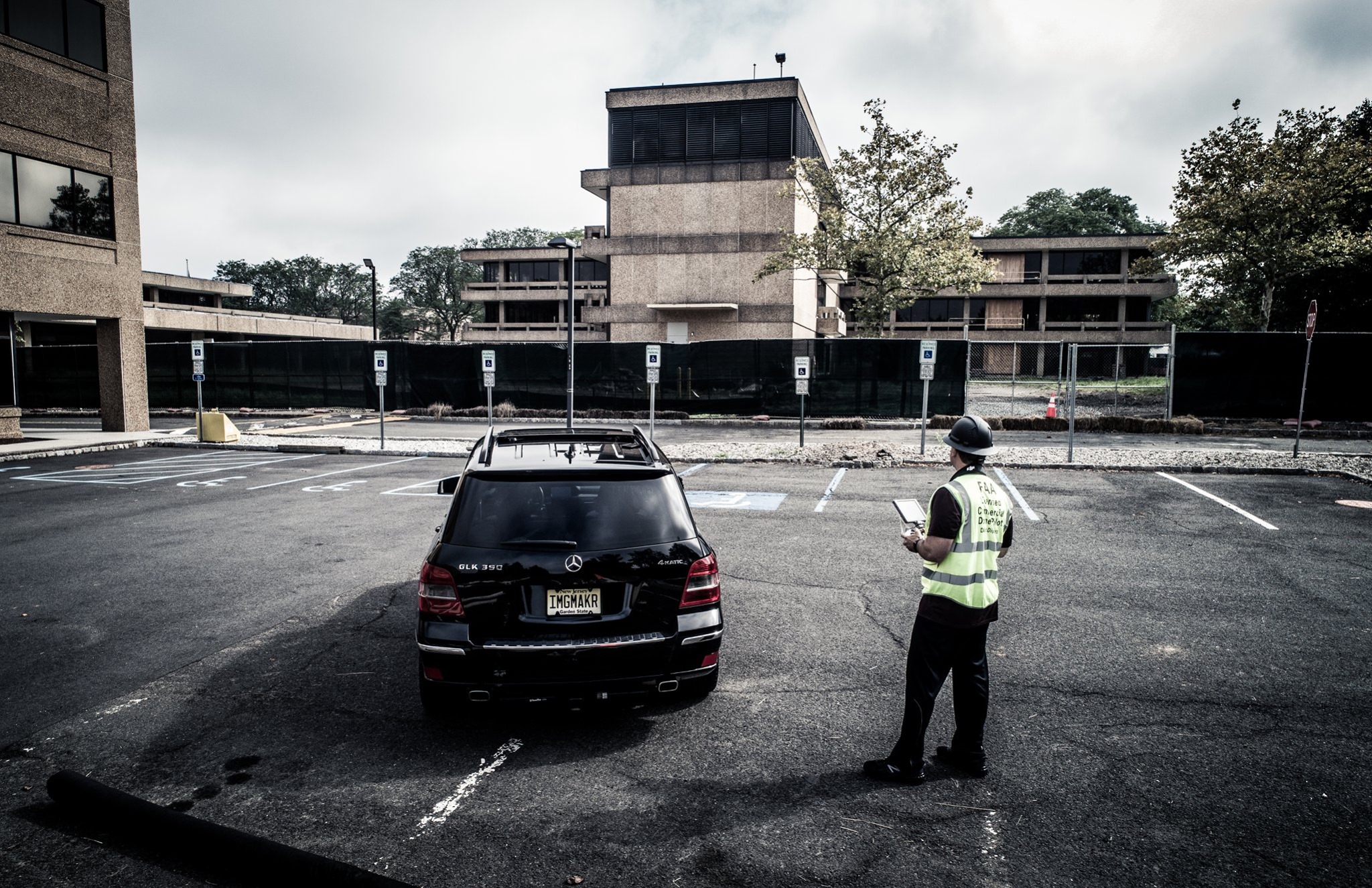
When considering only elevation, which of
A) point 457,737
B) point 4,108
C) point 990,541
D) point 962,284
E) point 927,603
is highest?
point 4,108

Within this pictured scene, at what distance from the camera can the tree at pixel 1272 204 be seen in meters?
28.7

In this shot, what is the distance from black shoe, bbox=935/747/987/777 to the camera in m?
4.11

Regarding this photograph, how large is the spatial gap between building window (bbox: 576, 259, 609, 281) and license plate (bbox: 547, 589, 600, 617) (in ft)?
221

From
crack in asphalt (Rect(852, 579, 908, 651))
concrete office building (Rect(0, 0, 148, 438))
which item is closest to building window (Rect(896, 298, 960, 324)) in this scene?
concrete office building (Rect(0, 0, 148, 438))

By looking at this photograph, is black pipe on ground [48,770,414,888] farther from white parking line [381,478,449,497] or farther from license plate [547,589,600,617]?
white parking line [381,478,449,497]

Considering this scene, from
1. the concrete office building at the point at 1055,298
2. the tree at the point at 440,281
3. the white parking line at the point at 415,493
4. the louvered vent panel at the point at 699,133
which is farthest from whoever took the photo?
the tree at the point at 440,281

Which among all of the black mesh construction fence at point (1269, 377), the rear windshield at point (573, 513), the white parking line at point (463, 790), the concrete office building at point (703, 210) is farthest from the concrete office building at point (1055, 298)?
the white parking line at point (463, 790)

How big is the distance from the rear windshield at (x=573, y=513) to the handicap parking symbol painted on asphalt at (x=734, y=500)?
6.62m

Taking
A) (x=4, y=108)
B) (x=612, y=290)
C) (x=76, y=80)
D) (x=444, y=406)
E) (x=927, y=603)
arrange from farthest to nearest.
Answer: (x=612, y=290) → (x=444, y=406) → (x=76, y=80) → (x=4, y=108) → (x=927, y=603)

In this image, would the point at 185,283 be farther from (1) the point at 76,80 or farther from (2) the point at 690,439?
(2) the point at 690,439

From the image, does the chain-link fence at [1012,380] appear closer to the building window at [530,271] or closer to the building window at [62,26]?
the building window at [62,26]

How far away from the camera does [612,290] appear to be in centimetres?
3822

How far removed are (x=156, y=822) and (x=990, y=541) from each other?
13.4 ft

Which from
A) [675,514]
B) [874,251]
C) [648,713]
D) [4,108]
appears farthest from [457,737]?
[874,251]
